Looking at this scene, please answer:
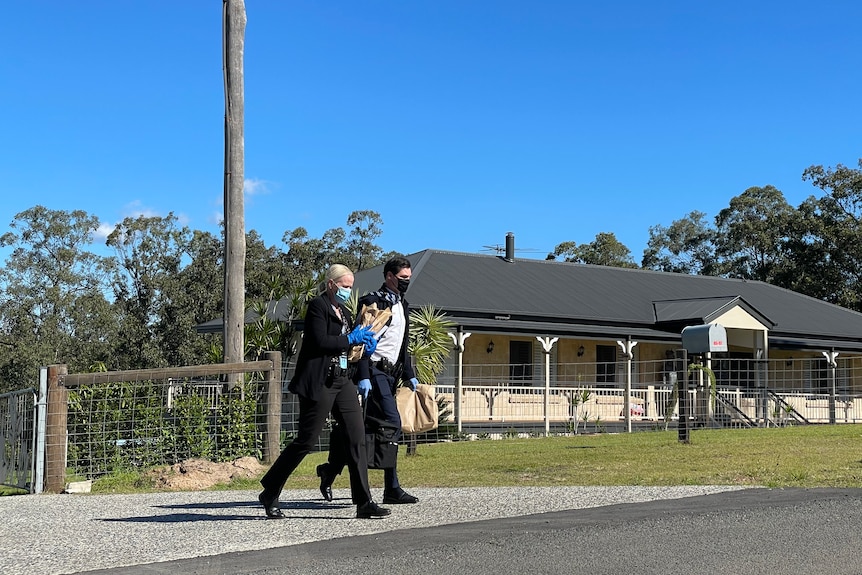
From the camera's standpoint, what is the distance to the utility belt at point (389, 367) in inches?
315

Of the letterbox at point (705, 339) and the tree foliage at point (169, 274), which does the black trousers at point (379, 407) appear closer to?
the letterbox at point (705, 339)

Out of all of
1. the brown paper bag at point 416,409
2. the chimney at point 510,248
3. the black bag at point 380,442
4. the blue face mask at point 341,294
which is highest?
the chimney at point 510,248

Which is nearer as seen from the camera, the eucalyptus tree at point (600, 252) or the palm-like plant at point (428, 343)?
the palm-like plant at point (428, 343)

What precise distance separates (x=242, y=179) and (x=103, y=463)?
165 inches

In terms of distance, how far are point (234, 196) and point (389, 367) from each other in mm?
6694

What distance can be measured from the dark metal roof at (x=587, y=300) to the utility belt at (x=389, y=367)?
15.8m

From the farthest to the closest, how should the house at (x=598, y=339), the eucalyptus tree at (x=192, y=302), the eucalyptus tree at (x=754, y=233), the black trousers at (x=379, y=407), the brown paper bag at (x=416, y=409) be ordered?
1. the eucalyptus tree at (x=754, y=233)
2. the eucalyptus tree at (x=192, y=302)
3. the house at (x=598, y=339)
4. the brown paper bag at (x=416, y=409)
5. the black trousers at (x=379, y=407)

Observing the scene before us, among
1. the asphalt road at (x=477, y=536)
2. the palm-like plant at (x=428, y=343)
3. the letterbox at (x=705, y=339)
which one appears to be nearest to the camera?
the asphalt road at (x=477, y=536)

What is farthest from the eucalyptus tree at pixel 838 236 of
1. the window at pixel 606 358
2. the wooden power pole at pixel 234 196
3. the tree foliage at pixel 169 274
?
the wooden power pole at pixel 234 196

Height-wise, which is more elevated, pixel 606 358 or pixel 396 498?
pixel 606 358

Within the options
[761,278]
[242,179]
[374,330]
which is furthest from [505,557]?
[761,278]

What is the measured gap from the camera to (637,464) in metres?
11.5

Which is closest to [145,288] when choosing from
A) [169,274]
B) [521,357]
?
[169,274]

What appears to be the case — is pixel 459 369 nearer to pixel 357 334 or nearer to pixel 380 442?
pixel 380 442
